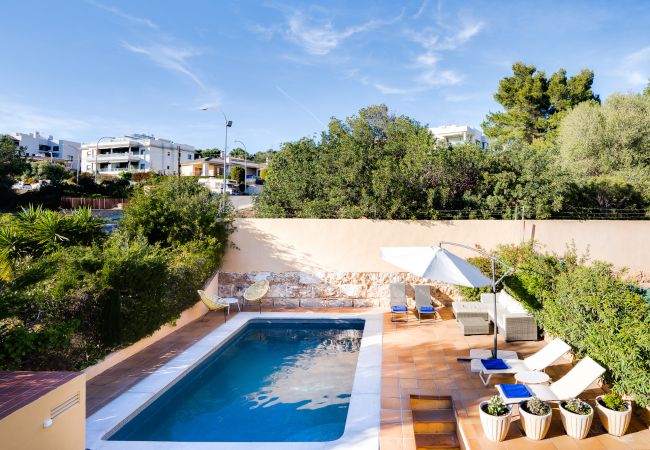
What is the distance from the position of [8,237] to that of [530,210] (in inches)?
633

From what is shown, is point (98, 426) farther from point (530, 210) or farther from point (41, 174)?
point (41, 174)

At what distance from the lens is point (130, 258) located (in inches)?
352

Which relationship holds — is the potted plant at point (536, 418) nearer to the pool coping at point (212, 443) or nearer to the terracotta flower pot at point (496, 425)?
the terracotta flower pot at point (496, 425)

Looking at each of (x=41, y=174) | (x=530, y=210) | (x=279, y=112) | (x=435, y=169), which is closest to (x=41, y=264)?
(x=435, y=169)

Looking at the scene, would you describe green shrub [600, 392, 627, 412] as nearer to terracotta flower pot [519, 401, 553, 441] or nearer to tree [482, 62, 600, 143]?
terracotta flower pot [519, 401, 553, 441]

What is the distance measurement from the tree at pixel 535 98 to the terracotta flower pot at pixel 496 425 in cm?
2647

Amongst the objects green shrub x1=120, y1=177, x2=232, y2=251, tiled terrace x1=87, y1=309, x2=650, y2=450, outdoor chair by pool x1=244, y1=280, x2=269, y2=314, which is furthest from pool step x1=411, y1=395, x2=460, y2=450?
green shrub x1=120, y1=177, x2=232, y2=251

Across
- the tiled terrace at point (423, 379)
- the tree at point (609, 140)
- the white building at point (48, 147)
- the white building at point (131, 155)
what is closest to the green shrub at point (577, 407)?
the tiled terrace at point (423, 379)

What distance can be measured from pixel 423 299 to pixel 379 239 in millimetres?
2619

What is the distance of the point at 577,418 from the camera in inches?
214

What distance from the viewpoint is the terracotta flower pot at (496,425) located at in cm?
542

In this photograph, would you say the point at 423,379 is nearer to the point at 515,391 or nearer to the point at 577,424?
the point at 515,391

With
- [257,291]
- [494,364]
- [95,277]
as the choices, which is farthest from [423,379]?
[257,291]

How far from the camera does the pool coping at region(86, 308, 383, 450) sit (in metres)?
5.63
